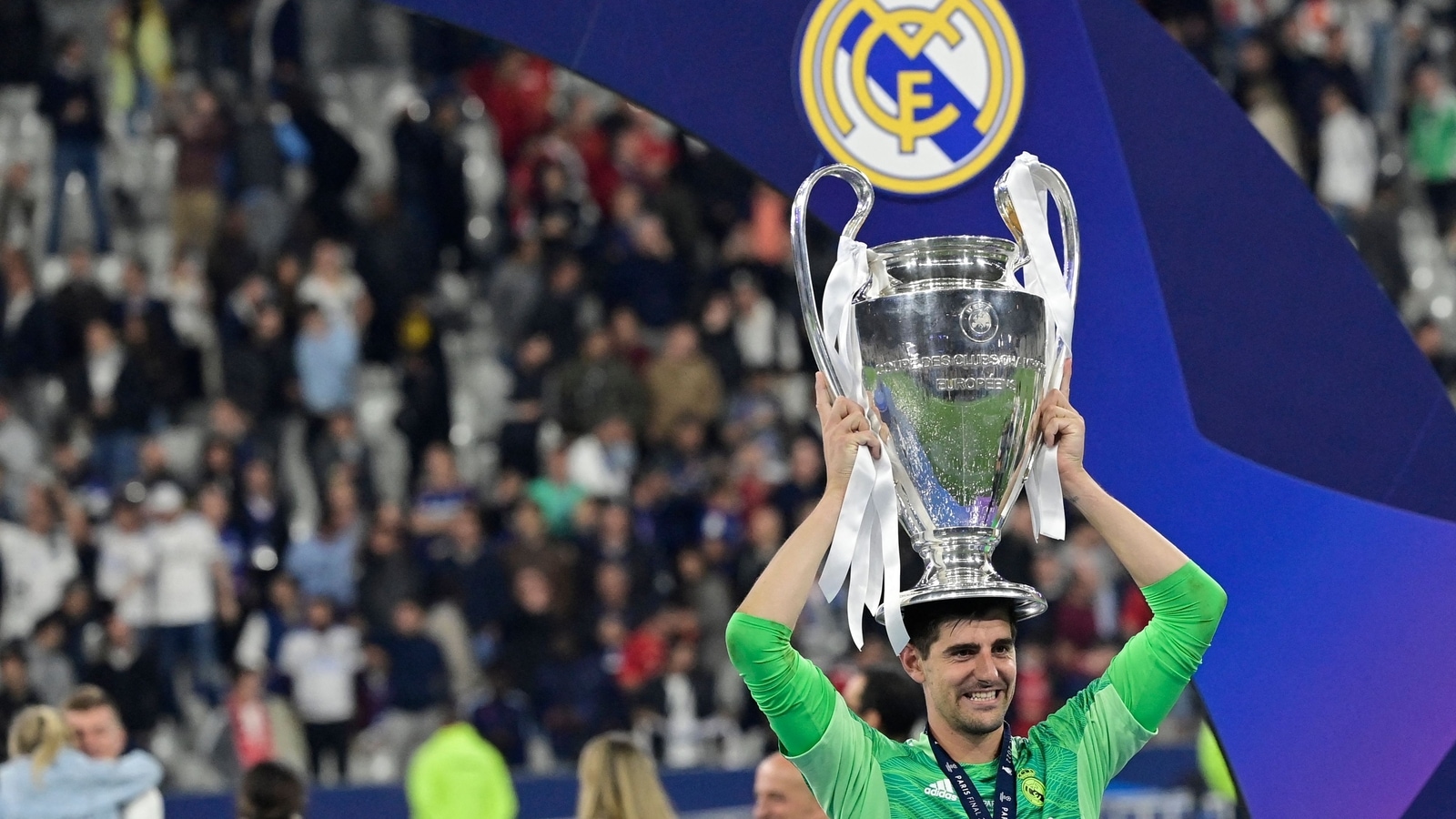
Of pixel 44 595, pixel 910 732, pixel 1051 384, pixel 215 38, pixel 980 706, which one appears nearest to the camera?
pixel 980 706

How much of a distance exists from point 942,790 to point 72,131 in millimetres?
13261

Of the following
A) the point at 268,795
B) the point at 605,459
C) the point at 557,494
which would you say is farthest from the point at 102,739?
the point at 605,459

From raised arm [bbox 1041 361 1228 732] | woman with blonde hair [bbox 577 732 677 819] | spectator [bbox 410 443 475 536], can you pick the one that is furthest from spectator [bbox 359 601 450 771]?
raised arm [bbox 1041 361 1228 732]

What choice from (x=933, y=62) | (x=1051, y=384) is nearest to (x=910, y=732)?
(x=1051, y=384)

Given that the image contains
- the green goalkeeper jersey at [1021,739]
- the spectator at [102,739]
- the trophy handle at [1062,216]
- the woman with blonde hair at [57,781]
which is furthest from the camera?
the spectator at [102,739]

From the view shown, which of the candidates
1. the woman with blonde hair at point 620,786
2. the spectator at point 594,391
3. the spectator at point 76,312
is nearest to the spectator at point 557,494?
the spectator at point 594,391

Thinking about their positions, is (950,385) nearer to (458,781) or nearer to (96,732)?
(96,732)

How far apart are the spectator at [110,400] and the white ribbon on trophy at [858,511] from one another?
34.6 ft

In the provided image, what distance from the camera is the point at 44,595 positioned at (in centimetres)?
1326

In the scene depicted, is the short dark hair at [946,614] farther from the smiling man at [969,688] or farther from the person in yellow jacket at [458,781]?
the person in yellow jacket at [458,781]

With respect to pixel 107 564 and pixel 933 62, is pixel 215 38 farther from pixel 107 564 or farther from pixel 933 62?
pixel 933 62

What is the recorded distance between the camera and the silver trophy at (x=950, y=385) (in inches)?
165

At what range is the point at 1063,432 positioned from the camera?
4250 millimetres

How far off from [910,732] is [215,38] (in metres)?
12.8
